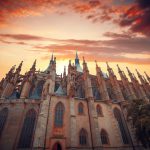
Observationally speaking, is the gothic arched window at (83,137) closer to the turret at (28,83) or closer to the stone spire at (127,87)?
the turret at (28,83)

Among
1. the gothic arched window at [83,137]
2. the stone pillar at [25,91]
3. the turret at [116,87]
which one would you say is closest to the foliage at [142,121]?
the gothic arched window at [83,137]

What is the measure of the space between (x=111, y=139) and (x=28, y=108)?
48.3 ft

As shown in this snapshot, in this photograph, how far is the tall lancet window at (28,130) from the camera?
57.8ft

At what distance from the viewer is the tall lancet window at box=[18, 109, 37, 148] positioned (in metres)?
17.6

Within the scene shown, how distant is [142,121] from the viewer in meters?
13.4

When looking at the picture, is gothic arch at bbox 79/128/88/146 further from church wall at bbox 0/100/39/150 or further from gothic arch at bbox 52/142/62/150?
church wall at bbox 0/100/39/150

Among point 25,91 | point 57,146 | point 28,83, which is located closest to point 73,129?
point 57,146

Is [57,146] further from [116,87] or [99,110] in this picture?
[116,87]

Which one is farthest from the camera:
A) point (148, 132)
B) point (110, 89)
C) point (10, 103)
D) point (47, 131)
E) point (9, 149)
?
Answer: point (110, 89)

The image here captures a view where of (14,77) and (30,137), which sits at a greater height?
(14,77)

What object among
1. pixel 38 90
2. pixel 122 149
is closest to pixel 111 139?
pixel 122 149

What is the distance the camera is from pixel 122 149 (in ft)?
63.8

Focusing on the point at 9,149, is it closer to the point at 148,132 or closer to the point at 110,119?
the point at 110,119

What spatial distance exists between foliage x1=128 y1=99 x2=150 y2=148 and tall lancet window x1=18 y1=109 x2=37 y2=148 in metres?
14.7
